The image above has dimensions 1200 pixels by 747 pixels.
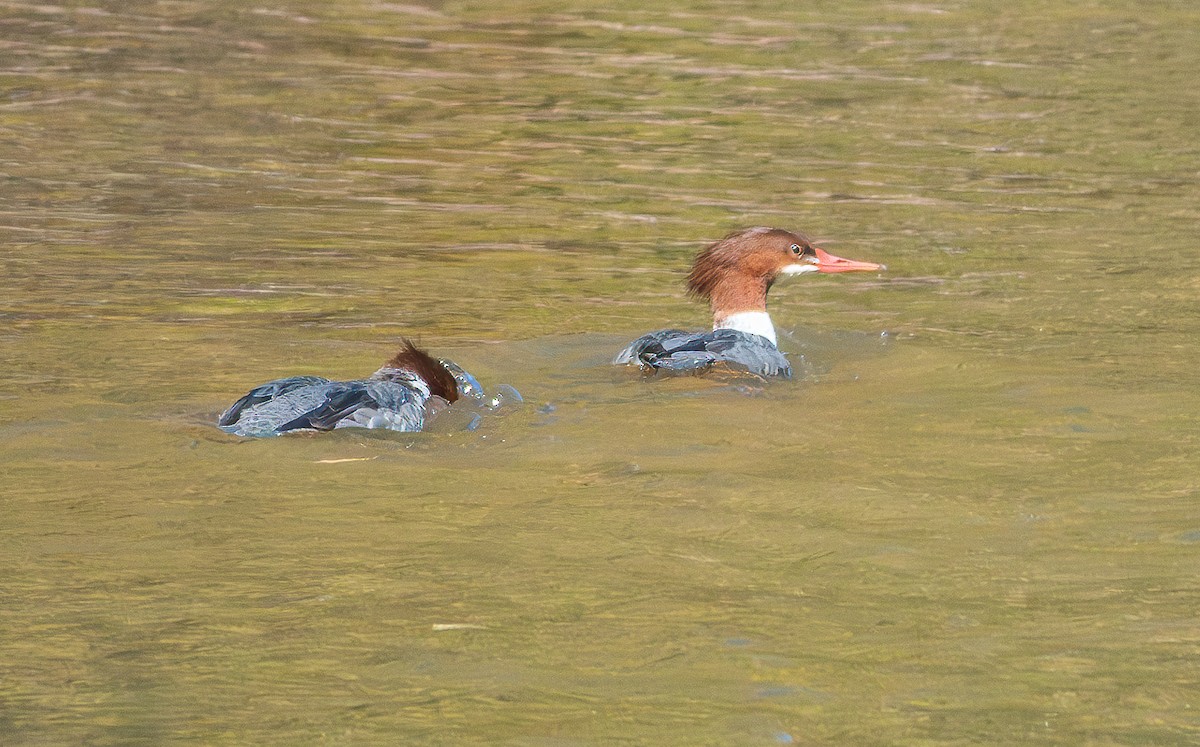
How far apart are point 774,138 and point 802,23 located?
22.3 ft

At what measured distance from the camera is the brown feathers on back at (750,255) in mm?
10070

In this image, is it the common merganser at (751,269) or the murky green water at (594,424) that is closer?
the murky green water at (594,424)

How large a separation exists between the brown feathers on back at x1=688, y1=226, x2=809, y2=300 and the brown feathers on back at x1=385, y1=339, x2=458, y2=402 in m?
2.18

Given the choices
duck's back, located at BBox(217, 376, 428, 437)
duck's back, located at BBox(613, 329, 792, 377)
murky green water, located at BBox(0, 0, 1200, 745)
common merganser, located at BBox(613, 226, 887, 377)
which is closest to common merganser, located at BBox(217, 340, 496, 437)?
duck's back, located at BBox(217, 376, 428, 437)

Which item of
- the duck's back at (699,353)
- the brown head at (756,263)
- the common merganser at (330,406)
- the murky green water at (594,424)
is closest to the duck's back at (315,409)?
the common merganser at (330,406)

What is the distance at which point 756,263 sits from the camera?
10078 mm

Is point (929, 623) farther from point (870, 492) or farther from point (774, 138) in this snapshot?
point (774, 138)

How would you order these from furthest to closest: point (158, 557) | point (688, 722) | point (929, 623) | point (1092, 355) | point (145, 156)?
point (145, 156) → point (1092, 355) → point (158, 557) → point (929, 623) → point (688, 722)

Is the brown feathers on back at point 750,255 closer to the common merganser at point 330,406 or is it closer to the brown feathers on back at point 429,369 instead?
the brown feathers on back at point 429,369

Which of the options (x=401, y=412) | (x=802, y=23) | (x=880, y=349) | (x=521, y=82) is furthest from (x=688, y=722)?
(x=802, y=23)

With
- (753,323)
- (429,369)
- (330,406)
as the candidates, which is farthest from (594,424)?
(753,323)

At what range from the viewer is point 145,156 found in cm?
1495

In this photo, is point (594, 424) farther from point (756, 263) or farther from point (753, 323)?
point (756, 263)

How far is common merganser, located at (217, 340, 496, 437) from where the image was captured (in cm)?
763
